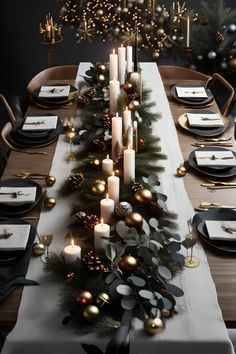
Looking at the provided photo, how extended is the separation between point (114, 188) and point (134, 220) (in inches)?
8.7

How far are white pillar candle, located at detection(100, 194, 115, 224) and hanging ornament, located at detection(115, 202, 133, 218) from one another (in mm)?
23

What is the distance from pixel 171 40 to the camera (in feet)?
15.8

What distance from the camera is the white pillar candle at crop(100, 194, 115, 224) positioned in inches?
83.6

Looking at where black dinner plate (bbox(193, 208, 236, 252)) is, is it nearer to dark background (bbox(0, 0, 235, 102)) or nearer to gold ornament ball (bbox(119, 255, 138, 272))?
gold ornament ball (bbox(119, 255, 138, 272))

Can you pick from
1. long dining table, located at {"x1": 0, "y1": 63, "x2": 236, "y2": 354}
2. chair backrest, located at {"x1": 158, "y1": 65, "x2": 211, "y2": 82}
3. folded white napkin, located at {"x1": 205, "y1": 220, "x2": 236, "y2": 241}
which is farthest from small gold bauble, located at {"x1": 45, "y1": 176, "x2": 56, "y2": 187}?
chair backrest, located at {"x1": 158, "y1": 65, "x2": 211, "y2": 82}

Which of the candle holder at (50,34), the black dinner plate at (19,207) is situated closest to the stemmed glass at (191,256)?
the black dinner plate at (19,207)

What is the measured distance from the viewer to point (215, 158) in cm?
267

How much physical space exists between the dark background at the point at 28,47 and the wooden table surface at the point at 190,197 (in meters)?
1.44

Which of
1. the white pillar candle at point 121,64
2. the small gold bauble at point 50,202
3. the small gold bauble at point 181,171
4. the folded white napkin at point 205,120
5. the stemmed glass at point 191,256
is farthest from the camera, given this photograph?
the white pillar candle at point 121,64

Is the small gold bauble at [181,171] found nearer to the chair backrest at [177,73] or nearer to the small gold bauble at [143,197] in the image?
the small gold bauble at [143,197]

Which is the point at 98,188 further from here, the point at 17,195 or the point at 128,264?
the point at 128,264

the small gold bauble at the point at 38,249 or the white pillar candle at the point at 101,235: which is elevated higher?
the white pillar candle at the point at 101,235

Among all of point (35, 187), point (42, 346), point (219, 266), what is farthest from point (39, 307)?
point (35, 187)

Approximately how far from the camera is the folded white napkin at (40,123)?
10.0ft
